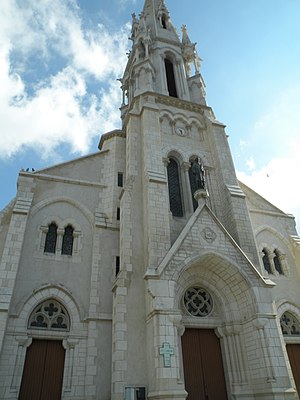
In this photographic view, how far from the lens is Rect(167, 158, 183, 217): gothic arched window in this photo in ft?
50.0

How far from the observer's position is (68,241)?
14086 mm

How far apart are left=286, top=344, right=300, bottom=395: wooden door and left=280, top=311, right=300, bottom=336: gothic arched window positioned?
0.56m

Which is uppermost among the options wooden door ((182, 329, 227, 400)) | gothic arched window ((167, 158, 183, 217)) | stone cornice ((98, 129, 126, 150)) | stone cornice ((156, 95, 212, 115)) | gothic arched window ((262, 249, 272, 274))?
stone cornice ((156, 95, 212, 115))

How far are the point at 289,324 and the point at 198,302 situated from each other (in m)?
5.52

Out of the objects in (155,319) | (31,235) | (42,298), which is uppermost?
(31,235)

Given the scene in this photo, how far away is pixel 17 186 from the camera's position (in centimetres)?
1452

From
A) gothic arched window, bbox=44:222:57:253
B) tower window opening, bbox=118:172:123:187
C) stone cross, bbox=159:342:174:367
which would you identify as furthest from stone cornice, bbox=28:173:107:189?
stone cross, bbox=159:342:174:367

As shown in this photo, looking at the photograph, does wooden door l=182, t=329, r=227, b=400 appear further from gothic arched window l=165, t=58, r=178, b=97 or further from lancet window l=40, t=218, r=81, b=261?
gothic arched window l=165, t=58, r=178, b=97

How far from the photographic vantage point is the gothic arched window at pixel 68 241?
45.2 ft

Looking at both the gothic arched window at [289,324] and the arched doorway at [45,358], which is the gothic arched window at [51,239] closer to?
the arched doorway at [45,358]

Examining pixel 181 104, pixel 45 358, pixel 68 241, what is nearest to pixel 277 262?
pixel 181 104

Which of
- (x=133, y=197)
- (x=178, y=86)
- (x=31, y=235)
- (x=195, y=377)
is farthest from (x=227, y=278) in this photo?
(x=178, y=86)

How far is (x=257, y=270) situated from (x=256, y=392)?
4.35m

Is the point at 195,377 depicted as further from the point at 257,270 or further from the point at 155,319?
the point at 257,270
